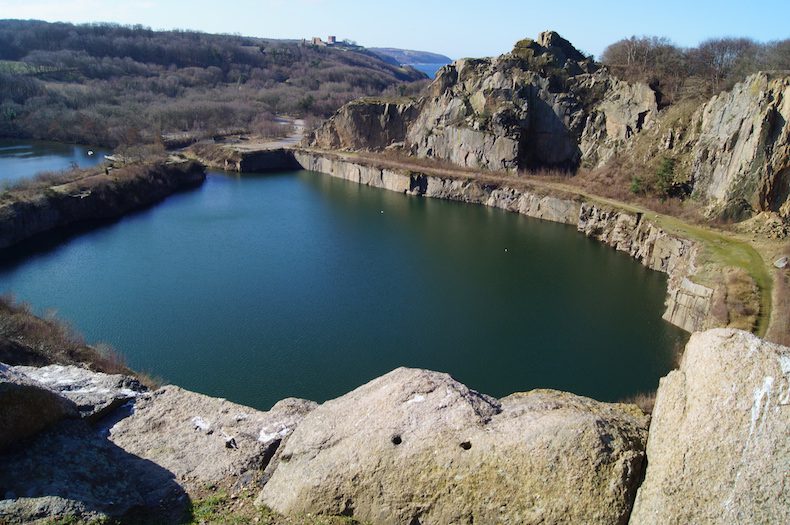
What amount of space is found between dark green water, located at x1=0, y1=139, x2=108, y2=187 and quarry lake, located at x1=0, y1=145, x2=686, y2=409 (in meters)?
22.4

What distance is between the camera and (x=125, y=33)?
159125 mm

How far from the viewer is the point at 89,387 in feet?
46.7

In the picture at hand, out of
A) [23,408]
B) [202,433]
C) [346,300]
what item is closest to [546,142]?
[346,300]

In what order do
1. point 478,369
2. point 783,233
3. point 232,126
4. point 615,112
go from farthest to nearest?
point 232,126 → point 615,112 → point 783,233 → point 478,369

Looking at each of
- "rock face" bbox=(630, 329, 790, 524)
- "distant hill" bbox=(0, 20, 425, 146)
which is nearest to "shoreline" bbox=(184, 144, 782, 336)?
"distant hill" bbox=(0, 20, 425, 146)

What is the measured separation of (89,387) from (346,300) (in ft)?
59.0

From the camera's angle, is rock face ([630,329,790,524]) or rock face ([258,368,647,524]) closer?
rock face ([630,329,790,524])

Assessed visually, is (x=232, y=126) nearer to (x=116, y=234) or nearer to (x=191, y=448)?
(x=116, y=234)

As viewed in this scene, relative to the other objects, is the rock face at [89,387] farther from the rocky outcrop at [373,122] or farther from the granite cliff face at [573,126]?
the rocky outcrop at [373,122]

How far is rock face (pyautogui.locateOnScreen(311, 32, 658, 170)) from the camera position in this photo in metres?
56.2

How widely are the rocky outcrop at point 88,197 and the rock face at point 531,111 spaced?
29.6m

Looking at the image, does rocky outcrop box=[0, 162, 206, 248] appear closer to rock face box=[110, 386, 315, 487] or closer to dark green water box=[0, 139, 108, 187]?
dark green water box=[0, 139, 108, 187]

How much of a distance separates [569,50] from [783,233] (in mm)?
39813

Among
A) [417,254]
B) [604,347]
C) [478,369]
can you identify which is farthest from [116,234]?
[604,347]
